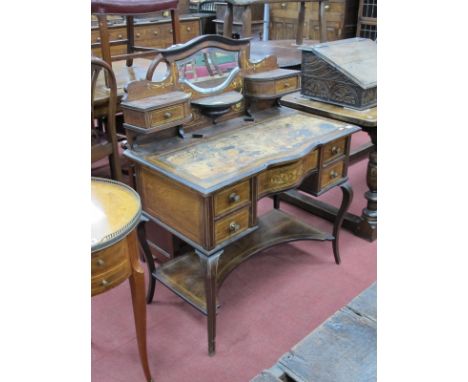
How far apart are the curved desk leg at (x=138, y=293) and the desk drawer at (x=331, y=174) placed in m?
0.99

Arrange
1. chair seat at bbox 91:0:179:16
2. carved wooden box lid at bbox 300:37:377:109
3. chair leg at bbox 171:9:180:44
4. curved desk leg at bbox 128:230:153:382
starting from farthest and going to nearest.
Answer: chair leg at bbox 171:9:180:44 < chair seat at bbox 91:0:179:16 < carved wooden box lid at bbox 300:37:377:109 < curved desk leg at bbox 128:230:153:382

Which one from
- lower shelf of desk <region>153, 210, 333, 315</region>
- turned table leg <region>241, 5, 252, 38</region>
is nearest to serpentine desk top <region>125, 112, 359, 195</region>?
lower shelf of desk <region>153, 210, 333, 315</region>

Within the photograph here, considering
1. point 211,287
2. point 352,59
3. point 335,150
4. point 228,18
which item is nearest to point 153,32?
point 228,18

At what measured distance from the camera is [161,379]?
1707 mm

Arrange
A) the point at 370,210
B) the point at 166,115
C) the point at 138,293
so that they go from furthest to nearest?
1. the point at 370,210
2. the point at 166,115
3. the point at 138,293

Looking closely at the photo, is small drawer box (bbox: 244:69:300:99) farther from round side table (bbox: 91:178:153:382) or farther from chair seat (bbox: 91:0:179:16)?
chair seat (bbox: 91:0:179:16)

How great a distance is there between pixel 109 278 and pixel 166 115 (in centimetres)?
72

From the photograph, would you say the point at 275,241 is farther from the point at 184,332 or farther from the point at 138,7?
the point at 138,7

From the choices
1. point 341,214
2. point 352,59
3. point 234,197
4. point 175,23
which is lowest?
point 341,214

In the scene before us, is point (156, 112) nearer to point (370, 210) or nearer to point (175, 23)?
point (370, 210)

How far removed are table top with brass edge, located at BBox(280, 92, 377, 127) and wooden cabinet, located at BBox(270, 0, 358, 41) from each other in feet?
11.0

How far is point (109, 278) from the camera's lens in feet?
4.03

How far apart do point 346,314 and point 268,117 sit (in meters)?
1.15

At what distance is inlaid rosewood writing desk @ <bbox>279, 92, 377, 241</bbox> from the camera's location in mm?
2303
